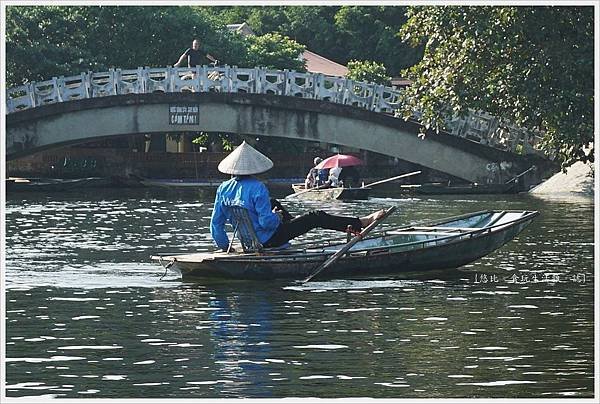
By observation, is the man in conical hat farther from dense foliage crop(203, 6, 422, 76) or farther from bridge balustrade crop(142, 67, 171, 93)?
dense foliage crop(203, 6, 422, 76)

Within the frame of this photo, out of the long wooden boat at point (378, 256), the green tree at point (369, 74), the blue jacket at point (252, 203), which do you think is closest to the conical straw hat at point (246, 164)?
the blue jacket at point (252, 203)

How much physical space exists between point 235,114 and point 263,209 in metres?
25.0

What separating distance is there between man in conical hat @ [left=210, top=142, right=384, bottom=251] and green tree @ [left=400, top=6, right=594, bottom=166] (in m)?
5.97

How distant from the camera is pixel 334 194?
37375 mm

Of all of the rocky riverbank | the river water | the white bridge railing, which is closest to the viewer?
the river water

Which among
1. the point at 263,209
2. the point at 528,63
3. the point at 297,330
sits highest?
the point at 528,63

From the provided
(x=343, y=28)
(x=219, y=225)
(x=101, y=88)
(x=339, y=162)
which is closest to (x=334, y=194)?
(x=339, y=162)

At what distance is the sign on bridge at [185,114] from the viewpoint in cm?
4347

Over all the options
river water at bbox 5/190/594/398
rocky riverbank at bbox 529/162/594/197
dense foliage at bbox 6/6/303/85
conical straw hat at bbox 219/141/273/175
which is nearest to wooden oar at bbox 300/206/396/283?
river water at bbox 5/190/594/398

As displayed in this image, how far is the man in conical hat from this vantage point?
61.5 ft

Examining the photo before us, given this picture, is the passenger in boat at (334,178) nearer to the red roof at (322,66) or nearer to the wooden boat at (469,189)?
the wooden boat at (469,189)

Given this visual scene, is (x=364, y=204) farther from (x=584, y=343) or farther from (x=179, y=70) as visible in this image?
(x=584, y=343)

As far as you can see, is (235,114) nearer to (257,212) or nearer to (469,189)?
(469,189)

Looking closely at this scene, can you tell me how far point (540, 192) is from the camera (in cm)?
3994
